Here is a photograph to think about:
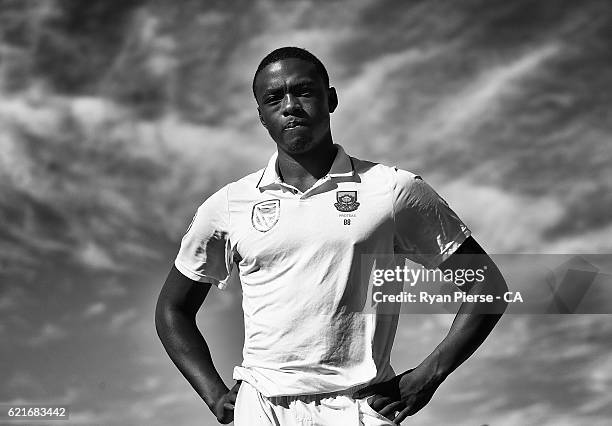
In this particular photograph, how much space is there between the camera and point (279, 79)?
14.9 ft

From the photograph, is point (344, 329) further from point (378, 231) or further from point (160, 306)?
point (160, 306)

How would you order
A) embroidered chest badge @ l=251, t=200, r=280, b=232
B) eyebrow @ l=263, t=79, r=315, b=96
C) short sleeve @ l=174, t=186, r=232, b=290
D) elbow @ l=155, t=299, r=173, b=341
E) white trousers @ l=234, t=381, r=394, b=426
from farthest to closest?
1. elbow @ l=155, t=299, r=173, b=341
2. short sleeve @ l=174, t=186, r=232, b=290
3. eyebrow @ l=263, t=79, r=315, b=96
4. embroidered chest badge @ l=251, t=200, r=280, b=232
5. white trousers @ l=234, t=381, r=394, b=426

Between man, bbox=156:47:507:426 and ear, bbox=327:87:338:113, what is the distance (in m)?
0.01

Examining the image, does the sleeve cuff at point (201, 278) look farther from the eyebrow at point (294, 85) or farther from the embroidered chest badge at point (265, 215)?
the eyebrow at point (294, 85)

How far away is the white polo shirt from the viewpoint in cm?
399

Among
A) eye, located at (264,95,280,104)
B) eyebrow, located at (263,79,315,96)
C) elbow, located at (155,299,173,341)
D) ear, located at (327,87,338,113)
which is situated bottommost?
elbow, located at (155,299,173,341)

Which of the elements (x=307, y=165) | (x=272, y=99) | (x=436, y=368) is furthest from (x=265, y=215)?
(x=436, y=368)

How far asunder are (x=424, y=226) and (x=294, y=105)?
0.93 m

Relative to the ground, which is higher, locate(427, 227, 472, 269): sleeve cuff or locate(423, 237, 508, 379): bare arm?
locate(427, 227, 472, 269): sleeve cuff

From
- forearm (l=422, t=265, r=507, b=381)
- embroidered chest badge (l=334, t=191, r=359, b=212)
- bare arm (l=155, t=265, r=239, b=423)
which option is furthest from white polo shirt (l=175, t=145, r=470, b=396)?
forearm (l=422, t=265, r=507, b=381)

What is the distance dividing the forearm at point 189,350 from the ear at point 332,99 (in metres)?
1.44

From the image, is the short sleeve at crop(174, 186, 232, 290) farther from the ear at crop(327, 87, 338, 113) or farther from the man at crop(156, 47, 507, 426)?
the ear at crop(327, 87, 338, 113)

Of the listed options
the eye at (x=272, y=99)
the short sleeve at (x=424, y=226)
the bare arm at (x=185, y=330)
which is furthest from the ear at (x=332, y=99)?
the bare arm at (x=185, y=330)

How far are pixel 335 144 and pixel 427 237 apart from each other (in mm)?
757
